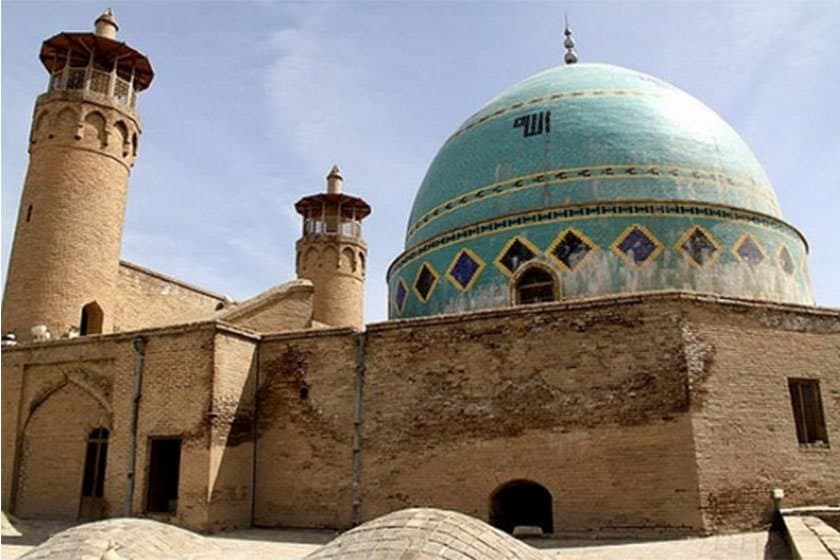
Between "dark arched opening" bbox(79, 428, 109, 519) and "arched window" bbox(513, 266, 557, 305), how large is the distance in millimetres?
7724

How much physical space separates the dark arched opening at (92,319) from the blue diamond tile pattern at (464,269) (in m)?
7.58

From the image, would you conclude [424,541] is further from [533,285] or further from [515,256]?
[515,256]

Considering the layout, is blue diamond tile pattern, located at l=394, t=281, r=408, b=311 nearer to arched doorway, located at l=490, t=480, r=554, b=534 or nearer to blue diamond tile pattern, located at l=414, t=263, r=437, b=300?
blue diamond tile pattern, located at l=414, t=263, r=437, b=300

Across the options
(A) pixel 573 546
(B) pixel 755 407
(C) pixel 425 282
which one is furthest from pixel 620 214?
(A) pixel 573 546

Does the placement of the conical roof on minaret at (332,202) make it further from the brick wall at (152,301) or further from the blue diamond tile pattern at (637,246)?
the blue diamond tile pattern at (637,246)

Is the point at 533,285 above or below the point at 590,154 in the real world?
below

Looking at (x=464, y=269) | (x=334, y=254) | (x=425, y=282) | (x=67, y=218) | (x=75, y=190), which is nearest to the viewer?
(x=464, y=269)

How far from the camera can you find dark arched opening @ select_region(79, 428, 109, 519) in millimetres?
12719

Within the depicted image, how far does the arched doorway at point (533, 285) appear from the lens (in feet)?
44.3

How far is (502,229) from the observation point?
14195 millimetres

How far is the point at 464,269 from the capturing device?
1453 cm

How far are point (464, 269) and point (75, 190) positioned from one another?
8.36m

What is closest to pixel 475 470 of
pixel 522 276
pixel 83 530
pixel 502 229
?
pixel 522 276

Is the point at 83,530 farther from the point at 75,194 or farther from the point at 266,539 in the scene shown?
the point at 75,194
